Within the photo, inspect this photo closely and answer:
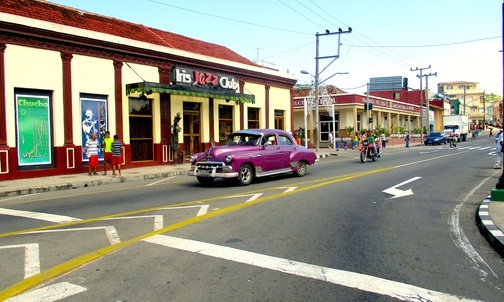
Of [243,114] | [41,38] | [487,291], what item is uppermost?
[41,38]

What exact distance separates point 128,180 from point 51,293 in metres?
12.5

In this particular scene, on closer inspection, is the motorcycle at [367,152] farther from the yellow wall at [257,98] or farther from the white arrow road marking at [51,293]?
the white arrow road marking at [51,293]

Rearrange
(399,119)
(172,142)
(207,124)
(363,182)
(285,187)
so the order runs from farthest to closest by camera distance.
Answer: (399,119)
(207,124)
(172,142)
(363,182)
(285,187)

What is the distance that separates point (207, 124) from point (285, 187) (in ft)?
41.8

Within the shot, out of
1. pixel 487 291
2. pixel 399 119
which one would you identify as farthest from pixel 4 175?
pixel 399 119

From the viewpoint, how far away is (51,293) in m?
4.54

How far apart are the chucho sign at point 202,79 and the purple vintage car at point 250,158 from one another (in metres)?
7.96

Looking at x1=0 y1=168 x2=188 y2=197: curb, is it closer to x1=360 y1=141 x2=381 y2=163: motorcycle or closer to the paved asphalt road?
the paved asphalt road

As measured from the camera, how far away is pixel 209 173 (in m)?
13.2

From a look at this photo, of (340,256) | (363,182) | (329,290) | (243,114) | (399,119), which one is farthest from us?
(399,119)

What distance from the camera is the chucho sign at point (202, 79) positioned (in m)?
21.5

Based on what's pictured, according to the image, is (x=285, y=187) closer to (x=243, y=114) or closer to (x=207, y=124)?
(x=207, y=124)

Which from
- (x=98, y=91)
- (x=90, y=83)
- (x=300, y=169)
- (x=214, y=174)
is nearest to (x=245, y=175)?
(x=214, y=174)

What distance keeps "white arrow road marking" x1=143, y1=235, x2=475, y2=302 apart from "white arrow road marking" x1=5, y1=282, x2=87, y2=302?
175 centimetres
